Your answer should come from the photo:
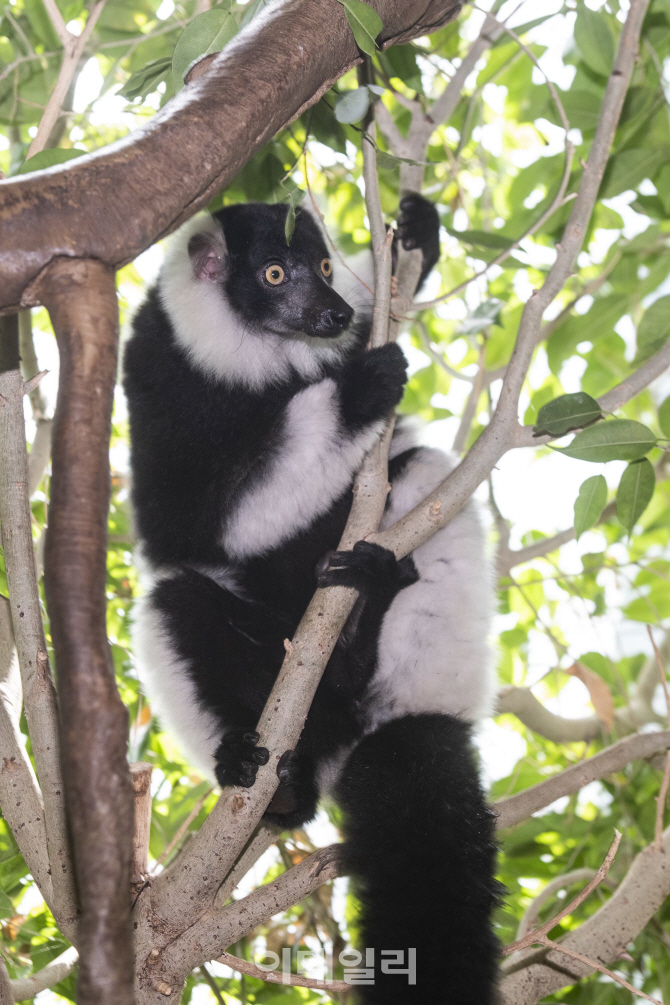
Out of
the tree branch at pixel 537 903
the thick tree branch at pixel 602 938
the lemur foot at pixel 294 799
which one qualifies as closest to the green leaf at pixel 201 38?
the lemur foot at pixel 294 799

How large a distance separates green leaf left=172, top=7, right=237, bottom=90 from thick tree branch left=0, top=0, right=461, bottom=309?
0.24 feet

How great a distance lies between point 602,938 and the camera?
1896 millimetres

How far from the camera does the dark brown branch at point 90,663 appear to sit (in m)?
0.83

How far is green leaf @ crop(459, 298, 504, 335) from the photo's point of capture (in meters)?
2.38

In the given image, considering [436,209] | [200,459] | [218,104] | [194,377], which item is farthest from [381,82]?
[218,104]

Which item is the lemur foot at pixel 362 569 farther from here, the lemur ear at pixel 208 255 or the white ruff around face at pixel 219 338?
the lemur ear at pixel 208 255

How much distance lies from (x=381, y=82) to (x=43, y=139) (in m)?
1.28

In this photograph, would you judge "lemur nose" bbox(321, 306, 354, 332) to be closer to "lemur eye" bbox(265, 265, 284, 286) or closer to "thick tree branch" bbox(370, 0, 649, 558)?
"lemur eye" bbox(265, 265, 284, 286)

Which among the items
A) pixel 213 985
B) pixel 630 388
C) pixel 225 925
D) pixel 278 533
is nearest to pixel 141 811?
pixel 225 925

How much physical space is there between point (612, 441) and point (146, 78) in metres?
1.38

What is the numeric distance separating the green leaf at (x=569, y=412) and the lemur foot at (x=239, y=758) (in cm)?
90

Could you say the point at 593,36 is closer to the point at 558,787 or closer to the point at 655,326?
the point at 655,326

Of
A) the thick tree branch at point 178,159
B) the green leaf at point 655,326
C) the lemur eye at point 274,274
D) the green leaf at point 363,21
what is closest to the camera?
the thick tree branch at point 178,159

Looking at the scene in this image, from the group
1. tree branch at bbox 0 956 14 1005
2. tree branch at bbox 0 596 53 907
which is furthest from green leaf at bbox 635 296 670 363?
tree branch at bbox 0 956 14 1005
